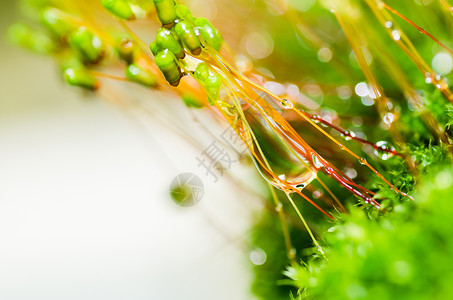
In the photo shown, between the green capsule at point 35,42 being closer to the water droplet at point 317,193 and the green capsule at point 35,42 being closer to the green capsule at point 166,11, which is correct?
the green capsule at point 166,11

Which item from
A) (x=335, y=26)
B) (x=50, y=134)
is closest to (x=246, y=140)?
(x=335, y=26)

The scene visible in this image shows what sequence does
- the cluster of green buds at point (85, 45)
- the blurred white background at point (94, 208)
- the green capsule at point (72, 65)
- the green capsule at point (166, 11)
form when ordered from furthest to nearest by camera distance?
the blurred white background at point (94, 208) → the green capsule at point (72, 65) → the cluster of green buds at point (85, 45) → the green capsule at point (166, 11)

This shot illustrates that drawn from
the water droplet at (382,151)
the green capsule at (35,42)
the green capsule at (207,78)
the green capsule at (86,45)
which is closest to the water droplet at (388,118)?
the water droplet at (382,151)

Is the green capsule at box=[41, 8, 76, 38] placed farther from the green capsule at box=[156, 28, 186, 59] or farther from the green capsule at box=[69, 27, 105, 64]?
the green capsule at box=[156, 28, 186, 59]

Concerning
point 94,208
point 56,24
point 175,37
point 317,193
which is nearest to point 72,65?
point 56,24

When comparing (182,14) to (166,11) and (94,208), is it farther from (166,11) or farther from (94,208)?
(94,208)

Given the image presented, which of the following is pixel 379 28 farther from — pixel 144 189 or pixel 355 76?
pixel 144 189
